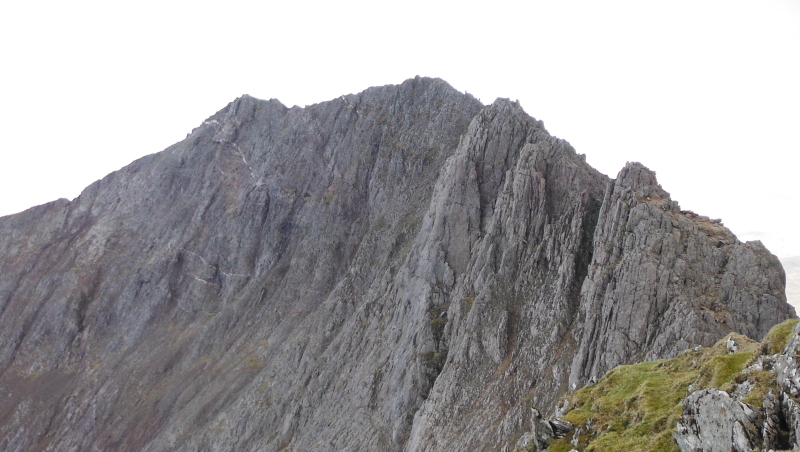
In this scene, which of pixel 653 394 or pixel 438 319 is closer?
pixel 653 394

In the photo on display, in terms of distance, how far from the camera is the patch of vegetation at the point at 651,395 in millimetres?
22016

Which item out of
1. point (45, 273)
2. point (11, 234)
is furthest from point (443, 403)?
point (11, 234)

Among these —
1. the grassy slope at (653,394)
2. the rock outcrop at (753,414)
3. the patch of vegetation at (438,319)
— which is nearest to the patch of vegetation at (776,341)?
the grassy slope at (653,394)

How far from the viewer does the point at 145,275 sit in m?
136

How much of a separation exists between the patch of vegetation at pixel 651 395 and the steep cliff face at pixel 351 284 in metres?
21.1

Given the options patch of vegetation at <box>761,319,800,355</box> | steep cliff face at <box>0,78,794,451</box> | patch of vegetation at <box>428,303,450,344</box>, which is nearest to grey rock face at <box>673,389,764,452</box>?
patch of vegetation at <box>761,319,800,355</box>

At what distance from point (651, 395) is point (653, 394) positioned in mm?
136

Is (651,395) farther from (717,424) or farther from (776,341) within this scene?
(717,424)

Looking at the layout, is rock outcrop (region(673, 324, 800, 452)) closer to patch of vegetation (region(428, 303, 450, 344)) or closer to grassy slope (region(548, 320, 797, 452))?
grassy slope (region(548, 320, 797, 452))

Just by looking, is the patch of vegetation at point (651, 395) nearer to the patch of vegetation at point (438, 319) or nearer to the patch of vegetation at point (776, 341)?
the patch of vegetation at point (776, 341)

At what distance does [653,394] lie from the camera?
2759 centimetres

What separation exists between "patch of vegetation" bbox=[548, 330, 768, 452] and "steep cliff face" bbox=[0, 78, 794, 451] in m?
21.1

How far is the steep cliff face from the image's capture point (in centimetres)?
6047

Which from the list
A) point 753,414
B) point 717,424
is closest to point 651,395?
point 717,424
